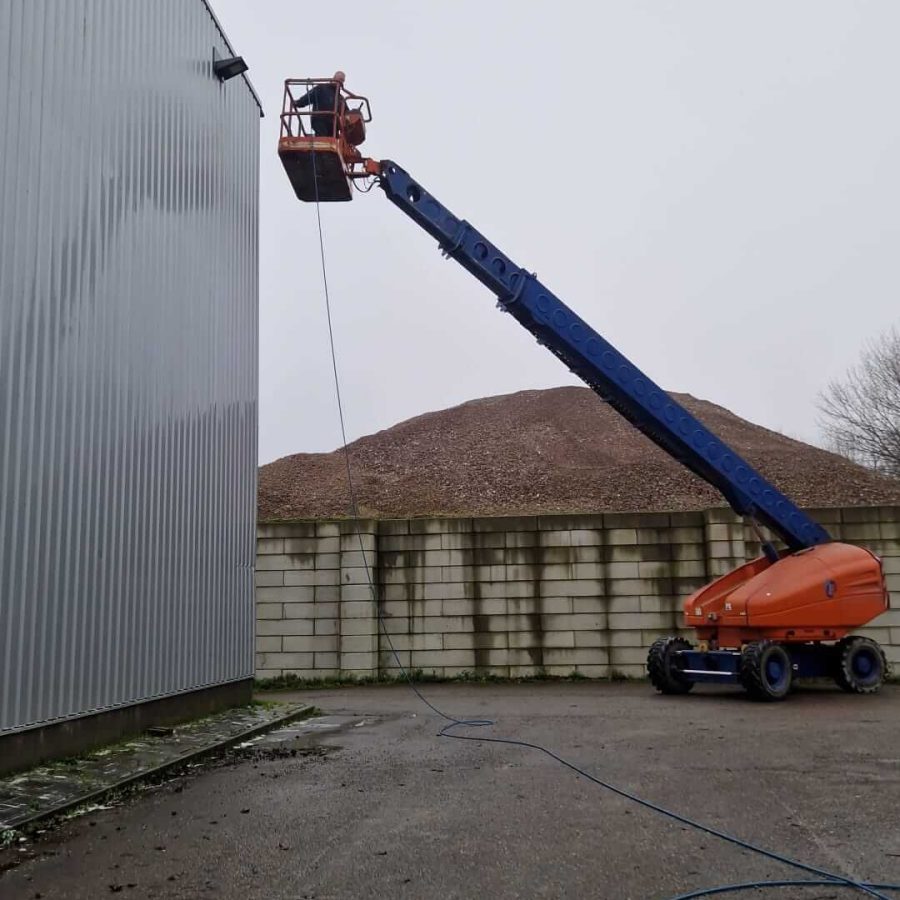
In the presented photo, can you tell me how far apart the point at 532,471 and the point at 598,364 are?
9196mm

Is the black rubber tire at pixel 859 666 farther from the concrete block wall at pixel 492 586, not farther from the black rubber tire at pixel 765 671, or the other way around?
the concrete block wall at pixel 492 586

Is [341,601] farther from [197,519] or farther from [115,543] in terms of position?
[115,543]

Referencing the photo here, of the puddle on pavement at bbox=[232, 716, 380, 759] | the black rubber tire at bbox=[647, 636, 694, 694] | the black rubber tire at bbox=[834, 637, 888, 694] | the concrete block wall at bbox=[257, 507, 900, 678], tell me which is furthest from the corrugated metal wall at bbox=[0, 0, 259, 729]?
the black rubber tire at bbox=[834, 637, 888, 694]

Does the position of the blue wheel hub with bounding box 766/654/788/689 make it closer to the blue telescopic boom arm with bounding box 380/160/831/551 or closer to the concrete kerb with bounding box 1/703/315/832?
the blue telescopic boom arm with bounding box 380/160/831/551

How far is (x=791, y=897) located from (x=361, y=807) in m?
2.74

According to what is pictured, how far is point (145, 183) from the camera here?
895 cm

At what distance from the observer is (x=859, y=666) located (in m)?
12.7

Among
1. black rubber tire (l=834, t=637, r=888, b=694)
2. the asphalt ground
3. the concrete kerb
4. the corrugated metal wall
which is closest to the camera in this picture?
the asphalt ground

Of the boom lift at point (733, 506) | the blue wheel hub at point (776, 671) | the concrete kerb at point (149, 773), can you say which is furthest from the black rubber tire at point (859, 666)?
the concrete kerb at point (149, 773)

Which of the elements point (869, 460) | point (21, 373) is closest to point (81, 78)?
point (21, 373)

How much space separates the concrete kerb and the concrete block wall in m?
4.62

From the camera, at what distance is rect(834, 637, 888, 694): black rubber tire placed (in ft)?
41.2

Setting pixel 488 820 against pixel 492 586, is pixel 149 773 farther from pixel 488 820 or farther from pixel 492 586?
pixel 492 586

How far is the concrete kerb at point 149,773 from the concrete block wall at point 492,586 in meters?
4.62
